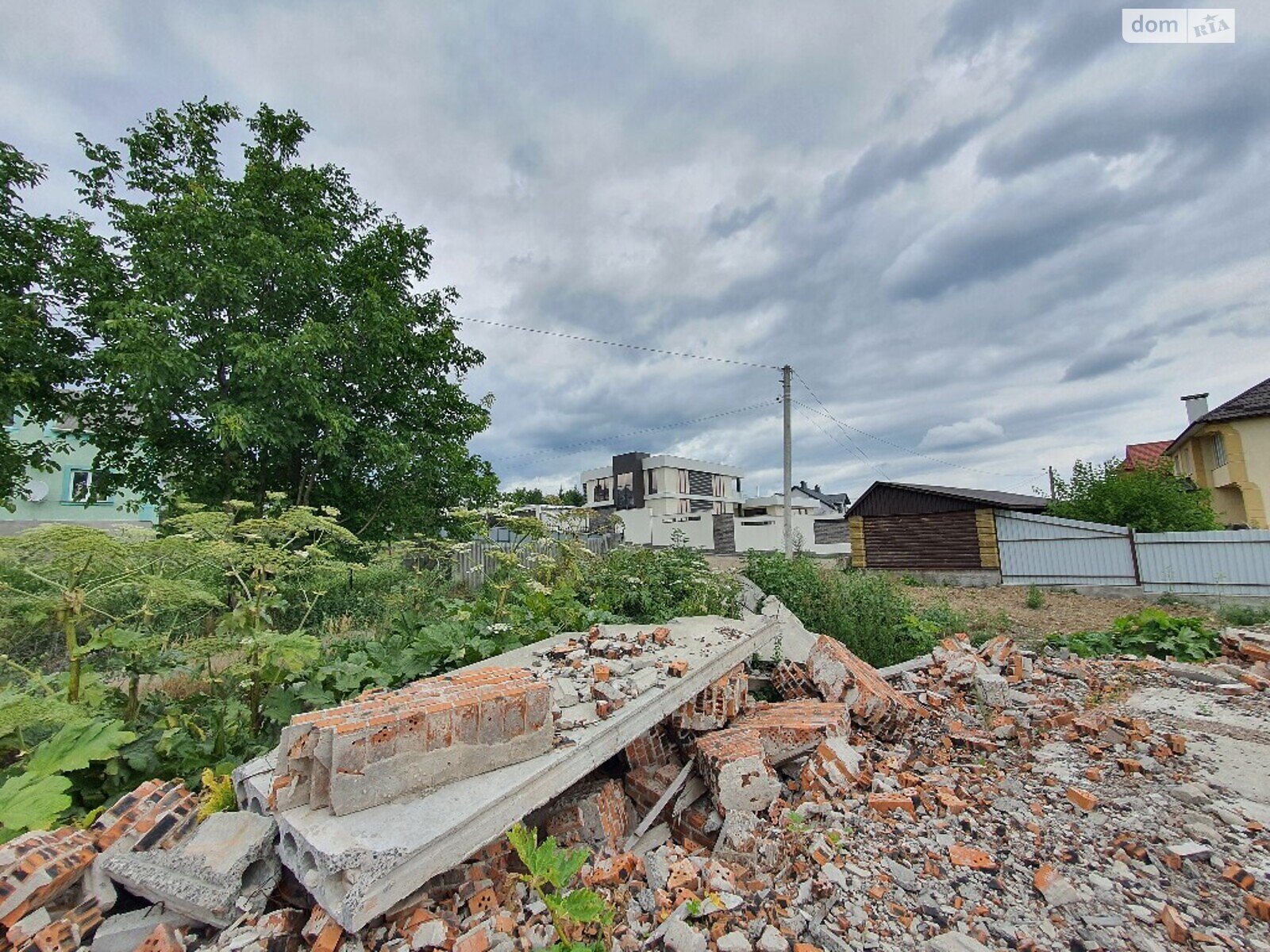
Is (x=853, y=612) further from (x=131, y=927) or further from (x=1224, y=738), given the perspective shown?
(x=131, y=927)

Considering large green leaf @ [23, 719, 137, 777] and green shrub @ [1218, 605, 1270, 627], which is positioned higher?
large green leaf @ [23, 719, 137, 777]

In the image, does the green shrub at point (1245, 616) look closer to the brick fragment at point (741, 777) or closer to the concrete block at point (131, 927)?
the brick fragment at point (741, 777)

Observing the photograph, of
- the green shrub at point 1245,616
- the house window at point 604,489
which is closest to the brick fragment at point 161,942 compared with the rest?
the green shrub at point 1245,616

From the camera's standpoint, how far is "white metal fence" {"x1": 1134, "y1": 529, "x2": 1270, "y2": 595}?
35.2 feet

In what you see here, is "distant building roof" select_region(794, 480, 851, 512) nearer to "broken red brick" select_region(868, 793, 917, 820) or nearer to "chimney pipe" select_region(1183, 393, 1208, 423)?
"chimney pipe" select_region(1183, 393, 1208, 423)

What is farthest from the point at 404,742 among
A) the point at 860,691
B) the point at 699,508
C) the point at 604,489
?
the point at 604,489

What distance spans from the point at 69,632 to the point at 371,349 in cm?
700

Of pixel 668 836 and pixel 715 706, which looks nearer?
pixel 668 836

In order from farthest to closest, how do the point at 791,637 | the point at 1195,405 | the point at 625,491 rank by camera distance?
1. the point at 625,491
2. the point at 1195,405
3. the point at 791,637

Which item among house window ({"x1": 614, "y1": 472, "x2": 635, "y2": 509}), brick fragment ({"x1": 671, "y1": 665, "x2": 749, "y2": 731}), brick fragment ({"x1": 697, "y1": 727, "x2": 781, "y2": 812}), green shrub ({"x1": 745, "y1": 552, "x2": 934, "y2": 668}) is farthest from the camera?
house window ({"x1": 614, "y1": 472, "x2": 635, "y2": 509})

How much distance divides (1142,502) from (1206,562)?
204 centimetres

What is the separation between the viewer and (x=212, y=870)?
5.83 feet

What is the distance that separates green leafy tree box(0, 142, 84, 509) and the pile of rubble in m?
8.56

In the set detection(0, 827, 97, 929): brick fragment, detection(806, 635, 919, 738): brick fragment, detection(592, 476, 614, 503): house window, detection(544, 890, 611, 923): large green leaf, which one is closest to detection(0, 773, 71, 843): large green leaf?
detection(0, 827, 97, 929): brick fragment
